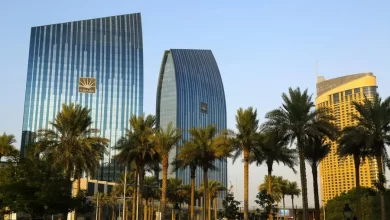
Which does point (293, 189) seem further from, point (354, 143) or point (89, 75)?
point (89, 75)

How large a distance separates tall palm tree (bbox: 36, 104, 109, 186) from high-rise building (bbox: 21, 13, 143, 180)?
4019 inches

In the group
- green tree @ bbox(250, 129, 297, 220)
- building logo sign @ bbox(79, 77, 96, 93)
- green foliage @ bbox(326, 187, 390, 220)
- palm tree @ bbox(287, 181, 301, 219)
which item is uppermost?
building logo sign @ bbox(79, 77, 96, 93)

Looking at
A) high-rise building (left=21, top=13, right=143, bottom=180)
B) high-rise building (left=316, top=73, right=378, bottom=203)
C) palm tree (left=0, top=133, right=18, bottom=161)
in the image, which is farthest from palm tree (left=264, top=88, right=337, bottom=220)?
high-rise building (left=21, top=13, right=143, bottom=180)

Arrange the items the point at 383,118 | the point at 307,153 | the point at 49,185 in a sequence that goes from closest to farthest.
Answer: the point at 49,185
the point at 383,118
the point at 307,153

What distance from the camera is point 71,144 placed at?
42.3m

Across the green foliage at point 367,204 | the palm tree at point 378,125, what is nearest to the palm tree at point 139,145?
the palm tree at point 378,125

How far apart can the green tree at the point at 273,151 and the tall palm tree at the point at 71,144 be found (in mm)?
15675

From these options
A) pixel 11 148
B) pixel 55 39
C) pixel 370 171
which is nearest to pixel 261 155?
pixel 11 148

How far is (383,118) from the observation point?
1578 inches

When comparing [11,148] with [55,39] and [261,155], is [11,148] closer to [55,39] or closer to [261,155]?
[261,155]

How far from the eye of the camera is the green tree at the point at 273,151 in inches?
1582

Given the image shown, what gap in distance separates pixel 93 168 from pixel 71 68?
110m

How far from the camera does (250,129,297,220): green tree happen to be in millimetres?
40172

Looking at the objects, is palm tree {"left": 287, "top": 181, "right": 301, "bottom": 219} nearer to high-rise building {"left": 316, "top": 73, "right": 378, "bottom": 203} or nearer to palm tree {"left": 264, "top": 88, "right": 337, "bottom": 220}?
high-rise building {"left": 316, "top": 73, "right": 378, "bottom": 203}
